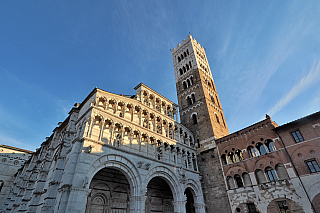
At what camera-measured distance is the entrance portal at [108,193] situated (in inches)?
671

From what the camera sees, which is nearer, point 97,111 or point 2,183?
point 97,111

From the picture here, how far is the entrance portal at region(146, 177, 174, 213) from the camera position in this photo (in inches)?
849

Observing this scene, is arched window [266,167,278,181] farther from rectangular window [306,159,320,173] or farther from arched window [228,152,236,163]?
arched window [228,152,236,163]

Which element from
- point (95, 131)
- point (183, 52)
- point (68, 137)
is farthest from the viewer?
point (183, 52)

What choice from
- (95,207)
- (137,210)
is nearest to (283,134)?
(137,210)

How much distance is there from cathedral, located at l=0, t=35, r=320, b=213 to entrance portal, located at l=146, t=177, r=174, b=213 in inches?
4.5

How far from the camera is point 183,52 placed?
4078cm

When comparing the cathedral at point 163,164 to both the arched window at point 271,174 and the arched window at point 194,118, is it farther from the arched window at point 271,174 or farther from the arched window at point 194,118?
the arched window at point 194,118

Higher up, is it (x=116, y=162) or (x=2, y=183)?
(x=2, y=183)

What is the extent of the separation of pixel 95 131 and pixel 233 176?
17150 millimetres

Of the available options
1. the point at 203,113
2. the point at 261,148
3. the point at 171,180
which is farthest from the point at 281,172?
the point at 203,113

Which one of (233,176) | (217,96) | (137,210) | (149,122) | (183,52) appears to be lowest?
(137,210)

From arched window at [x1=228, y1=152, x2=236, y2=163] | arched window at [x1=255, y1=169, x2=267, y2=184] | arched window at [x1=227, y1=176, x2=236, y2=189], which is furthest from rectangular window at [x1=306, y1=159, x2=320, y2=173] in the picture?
arched window at [x1=227, y1=176, x2=236, y2=189]

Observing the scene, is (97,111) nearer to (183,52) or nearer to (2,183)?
(183,52)
